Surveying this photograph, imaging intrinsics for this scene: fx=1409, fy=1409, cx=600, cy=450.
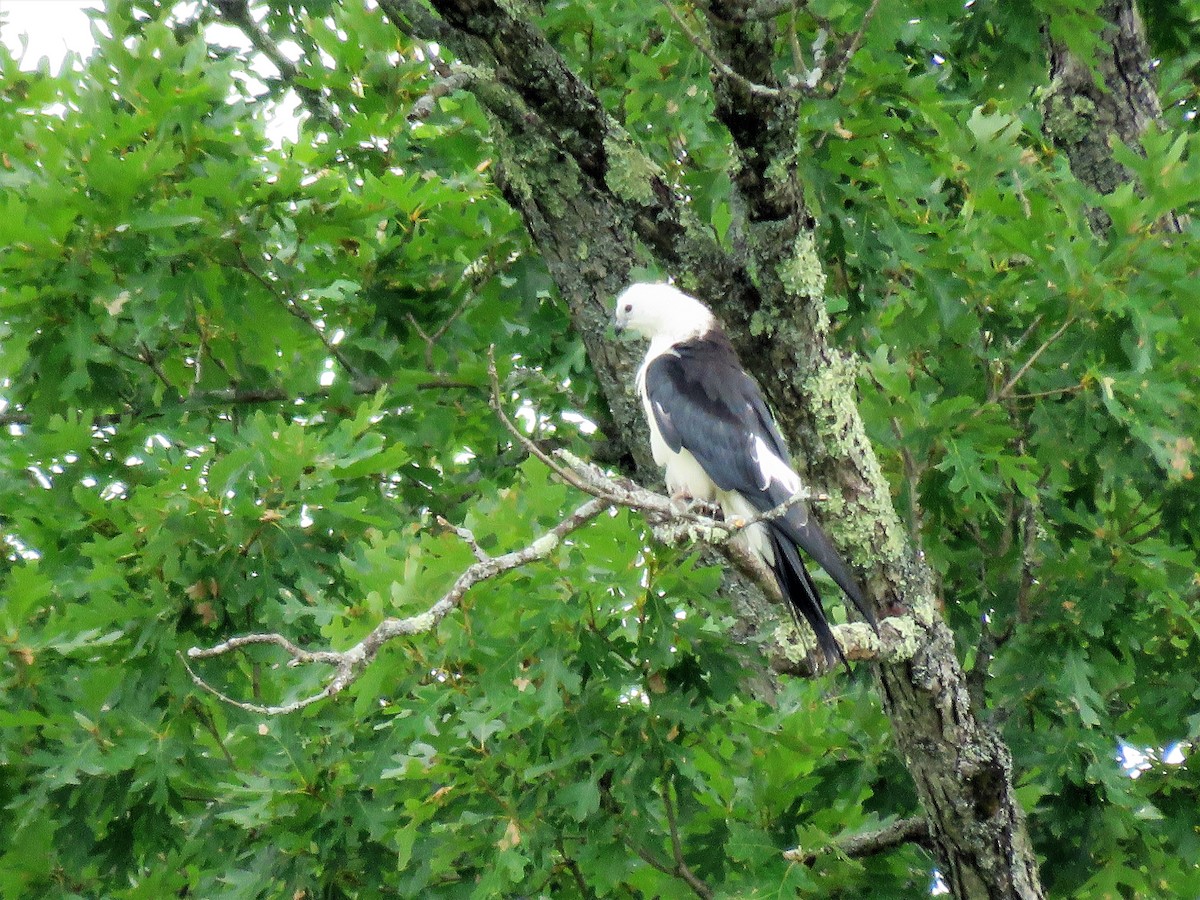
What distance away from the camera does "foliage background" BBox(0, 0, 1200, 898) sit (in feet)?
13.5

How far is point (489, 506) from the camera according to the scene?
440 cm

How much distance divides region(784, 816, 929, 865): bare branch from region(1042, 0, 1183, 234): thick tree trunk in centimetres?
268

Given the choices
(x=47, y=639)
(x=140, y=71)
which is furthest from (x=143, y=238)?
(x=47, y=639)

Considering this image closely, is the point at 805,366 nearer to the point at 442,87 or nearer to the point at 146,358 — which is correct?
the point at 442,87

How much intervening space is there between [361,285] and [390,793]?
1958 millimetres

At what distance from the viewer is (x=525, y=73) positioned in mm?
3912

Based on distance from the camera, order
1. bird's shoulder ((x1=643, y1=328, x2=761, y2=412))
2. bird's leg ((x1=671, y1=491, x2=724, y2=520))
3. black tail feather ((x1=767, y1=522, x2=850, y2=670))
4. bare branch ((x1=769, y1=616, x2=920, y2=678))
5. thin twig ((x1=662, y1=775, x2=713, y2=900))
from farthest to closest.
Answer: bird's shoulder ((x1=643, y1=328, x2=761, y2=412)), bird's leg ((x1=671, y1=491, x2=724, y2=520)), thin twig ((x1=662, y1=775, x2=713, y2=900)), black tail feather ((x1=767, y1=522, x2=850, y2=670)), bare branch ((x1=769, y1=616, x2=920, y2=678))

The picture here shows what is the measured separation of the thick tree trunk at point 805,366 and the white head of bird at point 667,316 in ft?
4.74

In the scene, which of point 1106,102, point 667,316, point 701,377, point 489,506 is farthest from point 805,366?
point 1106,102

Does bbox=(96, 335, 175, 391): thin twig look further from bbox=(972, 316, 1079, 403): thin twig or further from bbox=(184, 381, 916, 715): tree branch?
bbox=(972, 316, 1079, 403): thin twig

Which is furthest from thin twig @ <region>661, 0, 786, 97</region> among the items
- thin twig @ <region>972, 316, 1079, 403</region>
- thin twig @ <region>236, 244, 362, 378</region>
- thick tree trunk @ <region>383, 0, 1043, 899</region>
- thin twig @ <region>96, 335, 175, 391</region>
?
thin twig @ <region>96, 335, 175, 391</region>

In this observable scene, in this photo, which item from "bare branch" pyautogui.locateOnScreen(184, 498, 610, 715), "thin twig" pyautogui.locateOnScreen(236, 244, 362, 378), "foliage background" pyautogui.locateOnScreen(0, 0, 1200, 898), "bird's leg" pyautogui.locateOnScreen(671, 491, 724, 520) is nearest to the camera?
"bare branch" pyautogui.locateOnScreen(184, 498, 610, 715)

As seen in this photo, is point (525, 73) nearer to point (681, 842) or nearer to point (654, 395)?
point (654, 395)

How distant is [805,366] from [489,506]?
1163mm
